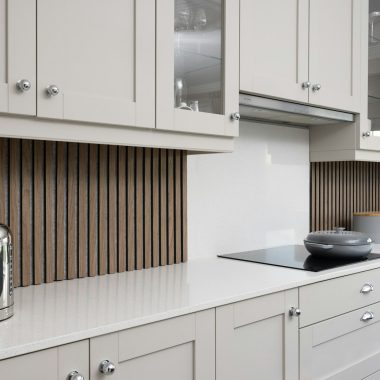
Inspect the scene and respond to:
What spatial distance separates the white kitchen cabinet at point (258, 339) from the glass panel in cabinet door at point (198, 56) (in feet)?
2.23

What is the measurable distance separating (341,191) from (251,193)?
823 mm

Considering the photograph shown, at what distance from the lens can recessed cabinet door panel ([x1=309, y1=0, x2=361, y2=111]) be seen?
2.05 m

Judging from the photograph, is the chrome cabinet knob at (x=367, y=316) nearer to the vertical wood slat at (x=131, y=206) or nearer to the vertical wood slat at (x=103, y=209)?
the vertical wood slat at (x=131, y=206)

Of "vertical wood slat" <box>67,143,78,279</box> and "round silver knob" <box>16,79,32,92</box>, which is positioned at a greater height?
"round silver knob" <box>16,79,32,92</box>

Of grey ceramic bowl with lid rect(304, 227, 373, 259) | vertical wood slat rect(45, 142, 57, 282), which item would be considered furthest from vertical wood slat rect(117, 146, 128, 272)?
grey ceramic bowl with lid rect(304, 227, 373, 259)

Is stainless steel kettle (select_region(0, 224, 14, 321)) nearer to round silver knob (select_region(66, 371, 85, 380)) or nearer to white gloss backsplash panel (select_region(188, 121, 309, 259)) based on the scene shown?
round silver knob (select_region(66, 371, 85, 380))

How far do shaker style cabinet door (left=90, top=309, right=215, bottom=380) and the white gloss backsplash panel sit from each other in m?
0.73

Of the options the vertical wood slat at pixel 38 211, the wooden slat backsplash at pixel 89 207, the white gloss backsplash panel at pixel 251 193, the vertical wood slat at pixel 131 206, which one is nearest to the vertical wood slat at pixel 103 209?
the wooden slat backsplash at pixel 89 207

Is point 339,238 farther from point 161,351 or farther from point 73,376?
point 73,376

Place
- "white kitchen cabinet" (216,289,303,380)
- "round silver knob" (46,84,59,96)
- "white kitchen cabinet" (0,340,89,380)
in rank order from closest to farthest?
1. "white kitchen cabinet" (0,340,89,380)
2. "round silver knob" (46,84,59,96)
3. "white kitchen cabinet" (216,289,303,380)

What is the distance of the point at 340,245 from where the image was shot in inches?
78.2

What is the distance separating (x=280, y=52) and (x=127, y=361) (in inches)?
53.3

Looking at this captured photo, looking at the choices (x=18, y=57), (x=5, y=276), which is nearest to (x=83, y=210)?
(x=5, y=276)

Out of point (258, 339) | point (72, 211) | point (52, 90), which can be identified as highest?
point (52, 90)
